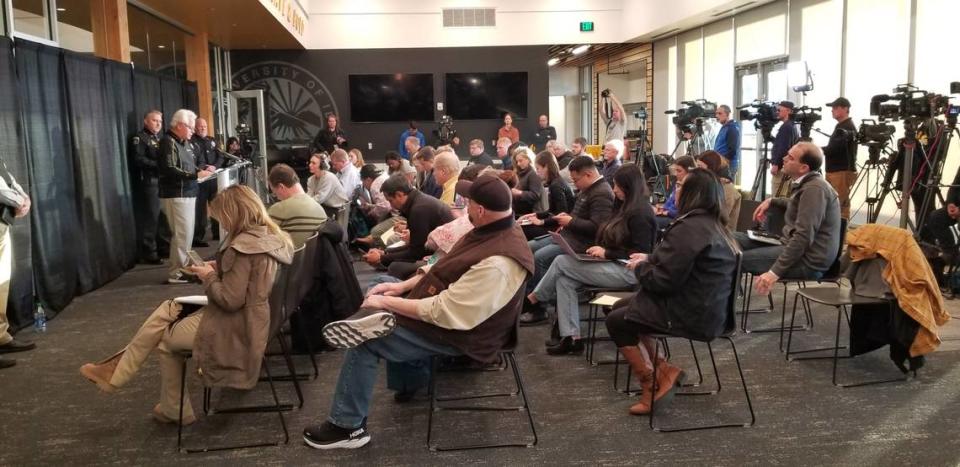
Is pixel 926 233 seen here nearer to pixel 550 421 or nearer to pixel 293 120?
pixel 550 421

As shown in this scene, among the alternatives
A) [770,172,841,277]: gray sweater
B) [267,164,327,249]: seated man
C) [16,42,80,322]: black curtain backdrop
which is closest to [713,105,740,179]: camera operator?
[770,172,841,277]: gray sweater

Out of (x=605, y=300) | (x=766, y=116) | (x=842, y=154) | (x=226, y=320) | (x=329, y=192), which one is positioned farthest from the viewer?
(x=766, y=116)

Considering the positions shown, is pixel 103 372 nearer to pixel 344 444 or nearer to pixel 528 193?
pixel 344 444

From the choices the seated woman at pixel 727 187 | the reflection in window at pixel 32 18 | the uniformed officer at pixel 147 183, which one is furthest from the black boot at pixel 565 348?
the uniformed officer at pixel 147 183

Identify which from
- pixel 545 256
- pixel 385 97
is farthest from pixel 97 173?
pixel 385 97

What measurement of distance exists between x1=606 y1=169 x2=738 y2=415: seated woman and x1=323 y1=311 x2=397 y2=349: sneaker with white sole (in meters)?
1.02

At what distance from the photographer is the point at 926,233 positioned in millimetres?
5867

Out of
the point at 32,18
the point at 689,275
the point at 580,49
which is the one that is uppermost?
the point at 580,49

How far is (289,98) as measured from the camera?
13852mm

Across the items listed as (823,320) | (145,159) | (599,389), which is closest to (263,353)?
(599,389)

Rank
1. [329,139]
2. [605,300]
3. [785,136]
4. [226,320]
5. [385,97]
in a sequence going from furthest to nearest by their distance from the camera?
[385,97] < [329,139] < [785,136] < [605,300] < [226,320]

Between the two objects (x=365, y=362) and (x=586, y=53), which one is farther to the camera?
(x=586, y=53)

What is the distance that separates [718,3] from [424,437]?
29.6ft

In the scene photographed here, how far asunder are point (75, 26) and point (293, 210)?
11.7ft
